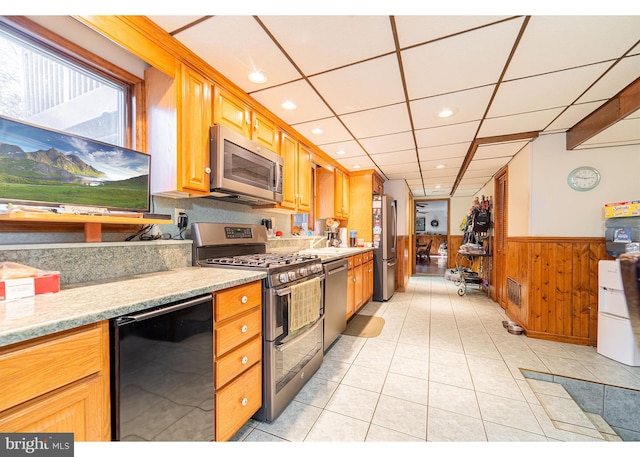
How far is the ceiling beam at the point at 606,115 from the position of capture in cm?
183

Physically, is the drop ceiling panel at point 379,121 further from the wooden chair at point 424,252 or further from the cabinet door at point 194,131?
the wooden chair at point 424,252

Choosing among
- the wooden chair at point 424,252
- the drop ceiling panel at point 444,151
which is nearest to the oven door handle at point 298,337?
the drop ceiling panel at point 444,151

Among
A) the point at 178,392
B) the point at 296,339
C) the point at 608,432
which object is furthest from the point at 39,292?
the point at 608,432

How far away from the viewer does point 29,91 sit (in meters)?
1.22

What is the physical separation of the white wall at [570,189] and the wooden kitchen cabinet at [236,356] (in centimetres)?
326

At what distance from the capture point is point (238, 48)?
1.51 meters

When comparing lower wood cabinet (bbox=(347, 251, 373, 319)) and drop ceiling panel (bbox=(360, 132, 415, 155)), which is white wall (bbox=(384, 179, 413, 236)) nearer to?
lower wood cabinet (bbox=(347, 251, 373, 319))

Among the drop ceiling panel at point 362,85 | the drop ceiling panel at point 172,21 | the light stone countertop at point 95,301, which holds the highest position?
the drop ceiling panel at point 172,21

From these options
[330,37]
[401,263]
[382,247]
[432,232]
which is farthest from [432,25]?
[432,232]

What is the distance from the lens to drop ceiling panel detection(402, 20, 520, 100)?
139 cm

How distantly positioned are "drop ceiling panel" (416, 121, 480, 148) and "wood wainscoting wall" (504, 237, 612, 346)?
1435 mm

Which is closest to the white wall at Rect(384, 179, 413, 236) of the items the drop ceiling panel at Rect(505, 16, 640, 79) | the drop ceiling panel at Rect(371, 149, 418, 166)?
the drop ceiling panel at Rect(371, 149, 418, 166)

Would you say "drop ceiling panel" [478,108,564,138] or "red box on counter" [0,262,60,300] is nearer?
"red box on counter" [0,262,60,300]

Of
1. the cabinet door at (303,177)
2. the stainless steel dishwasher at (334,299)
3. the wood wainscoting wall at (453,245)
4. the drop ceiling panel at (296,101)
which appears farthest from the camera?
the wood wainscoting wall at (453,245)
